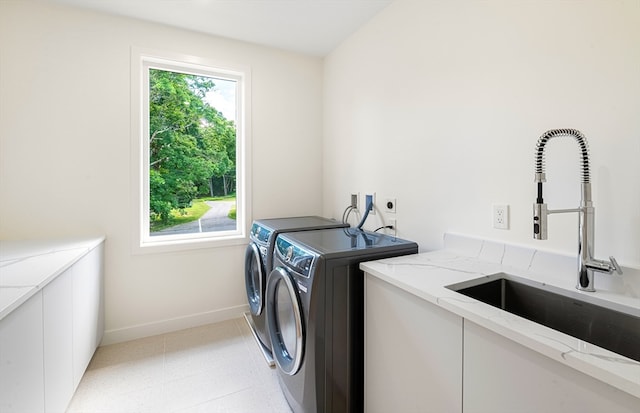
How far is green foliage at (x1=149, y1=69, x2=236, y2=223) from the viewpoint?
7.74 feet

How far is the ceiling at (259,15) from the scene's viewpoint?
1957mm

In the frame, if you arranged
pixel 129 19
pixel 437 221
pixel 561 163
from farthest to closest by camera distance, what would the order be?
1. pixel 129 19
2. pixel 437 221
3. pixel 561 163

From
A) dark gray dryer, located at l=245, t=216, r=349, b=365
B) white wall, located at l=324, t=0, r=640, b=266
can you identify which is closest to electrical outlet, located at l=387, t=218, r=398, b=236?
white wall, located at l=324, t=0, r=640, b=266

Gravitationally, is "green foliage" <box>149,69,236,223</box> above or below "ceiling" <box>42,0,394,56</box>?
below

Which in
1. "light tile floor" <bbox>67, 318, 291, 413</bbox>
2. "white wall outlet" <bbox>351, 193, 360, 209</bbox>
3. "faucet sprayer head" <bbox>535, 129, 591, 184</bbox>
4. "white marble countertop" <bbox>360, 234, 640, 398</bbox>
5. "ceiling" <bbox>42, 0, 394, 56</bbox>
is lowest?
"light tile floor" <bbox>67, 318, 291, 413</bbox>

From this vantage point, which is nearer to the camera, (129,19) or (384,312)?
(384,312)

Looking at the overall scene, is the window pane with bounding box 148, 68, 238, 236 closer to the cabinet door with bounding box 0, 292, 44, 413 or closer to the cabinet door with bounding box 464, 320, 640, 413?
the cabinet door with bounding box 0, 292, 44, 413

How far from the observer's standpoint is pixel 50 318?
1.26m

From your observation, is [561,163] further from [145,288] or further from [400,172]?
[145,288]

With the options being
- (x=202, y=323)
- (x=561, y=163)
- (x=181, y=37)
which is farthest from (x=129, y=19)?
(x=561, y=163)

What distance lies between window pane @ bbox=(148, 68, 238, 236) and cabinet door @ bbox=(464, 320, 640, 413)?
7.31ft

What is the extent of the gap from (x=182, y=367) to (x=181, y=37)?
2.43 meters

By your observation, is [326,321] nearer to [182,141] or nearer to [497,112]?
[497,112]

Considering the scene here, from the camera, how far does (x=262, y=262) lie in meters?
2.00
